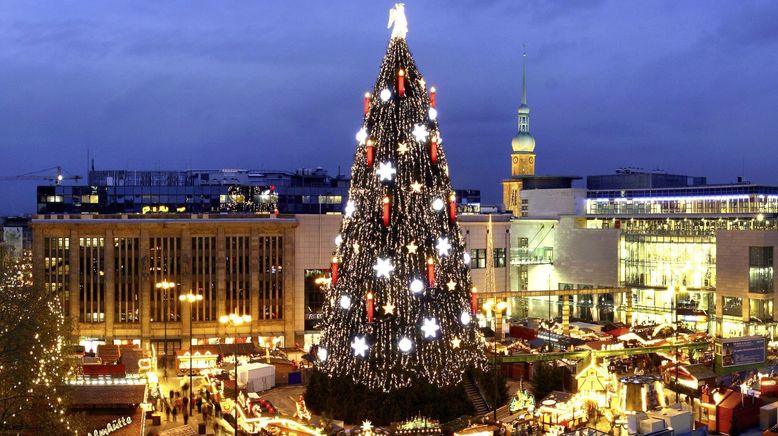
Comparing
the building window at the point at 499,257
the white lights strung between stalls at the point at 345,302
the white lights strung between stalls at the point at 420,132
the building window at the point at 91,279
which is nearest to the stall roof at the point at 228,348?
the building window at the point at 91,279

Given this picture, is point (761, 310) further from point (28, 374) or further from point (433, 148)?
point (28, 374)

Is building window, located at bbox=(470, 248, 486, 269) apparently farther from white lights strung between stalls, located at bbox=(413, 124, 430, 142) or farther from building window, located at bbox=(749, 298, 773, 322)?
white lights strung between stalls, located at bbox=(413, 124, 430, 142)

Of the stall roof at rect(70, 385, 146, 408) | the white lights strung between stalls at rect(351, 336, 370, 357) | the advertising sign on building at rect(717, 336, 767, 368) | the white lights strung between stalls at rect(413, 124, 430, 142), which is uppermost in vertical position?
the white lights strung between stalls at rect(413, 124, 430, 142)

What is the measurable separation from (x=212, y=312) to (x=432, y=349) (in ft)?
110

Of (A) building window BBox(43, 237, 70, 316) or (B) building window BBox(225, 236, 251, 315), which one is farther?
(B) building window BBox(225, 236, 251, 315)

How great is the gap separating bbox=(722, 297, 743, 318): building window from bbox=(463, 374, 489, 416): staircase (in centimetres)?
3920

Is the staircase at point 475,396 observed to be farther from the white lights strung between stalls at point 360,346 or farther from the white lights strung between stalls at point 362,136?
the white lights strung between stalls at point 362,136

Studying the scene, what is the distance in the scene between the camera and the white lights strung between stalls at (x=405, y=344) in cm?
4038

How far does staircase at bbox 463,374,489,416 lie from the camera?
1663 inches

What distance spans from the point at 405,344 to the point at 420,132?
999cm

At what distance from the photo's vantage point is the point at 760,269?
2842 inches

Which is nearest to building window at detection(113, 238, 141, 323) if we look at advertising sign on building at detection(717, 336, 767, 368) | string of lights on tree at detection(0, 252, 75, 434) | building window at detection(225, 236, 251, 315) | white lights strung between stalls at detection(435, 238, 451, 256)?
building window at detection(225, 236, 251, 315)

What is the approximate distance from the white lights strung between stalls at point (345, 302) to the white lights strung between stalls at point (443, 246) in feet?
15.9

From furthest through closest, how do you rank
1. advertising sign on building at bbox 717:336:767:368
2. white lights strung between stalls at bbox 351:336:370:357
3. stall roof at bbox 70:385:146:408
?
advertising sign on building at bbox 717:336:767:368 → stall roof at bbox 70:385:146:408 → white lights strung between stalls at bbox 351:336:370:357
